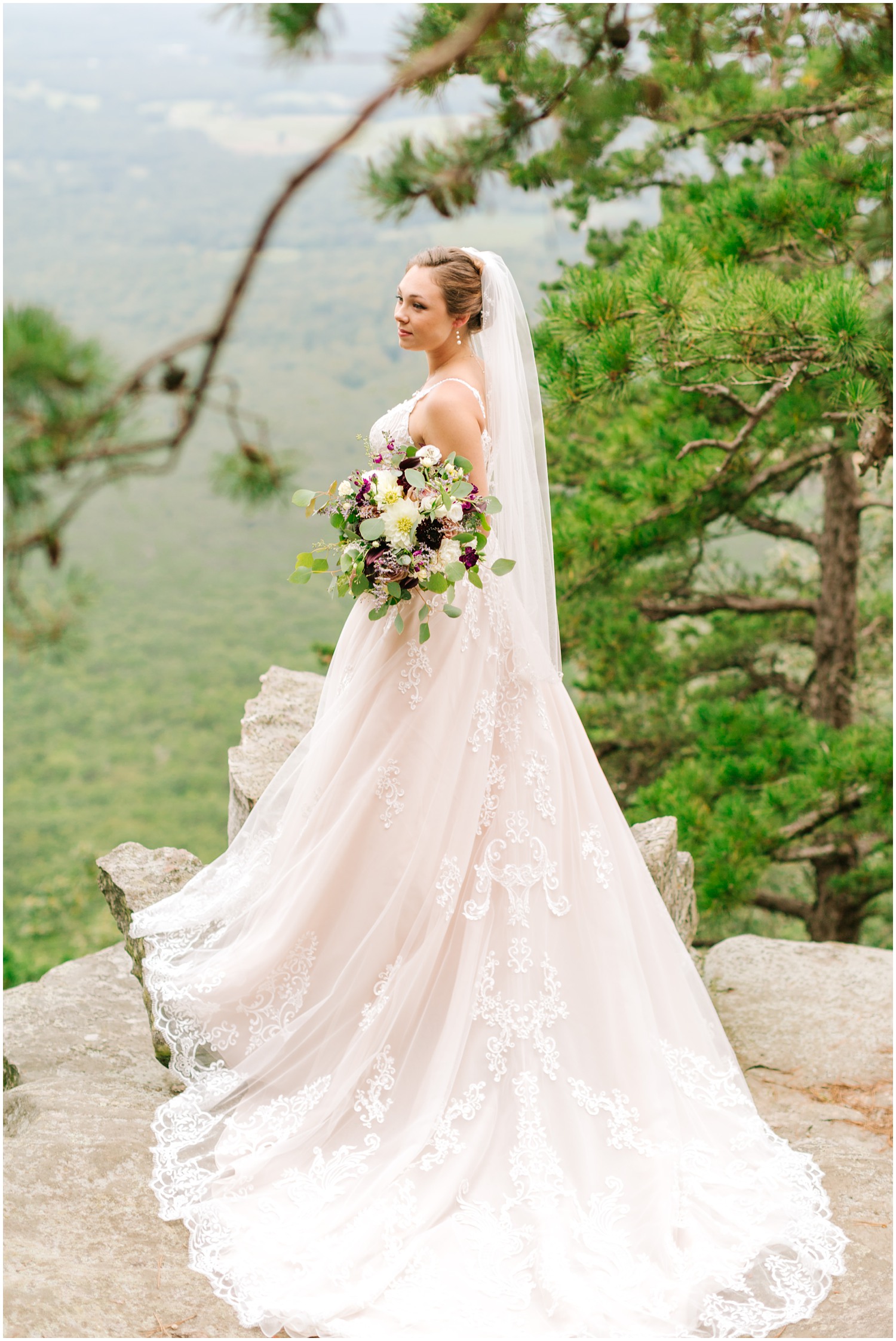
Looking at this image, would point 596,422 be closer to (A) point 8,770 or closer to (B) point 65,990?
(B) point 65,990

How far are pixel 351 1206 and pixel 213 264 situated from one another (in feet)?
51.8

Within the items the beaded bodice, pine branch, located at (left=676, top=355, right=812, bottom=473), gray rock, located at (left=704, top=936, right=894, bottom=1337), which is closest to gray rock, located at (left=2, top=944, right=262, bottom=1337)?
gray rock, located at (left=704, top=936, right=894, bottom=1337)

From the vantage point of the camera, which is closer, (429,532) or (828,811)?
(429,532)

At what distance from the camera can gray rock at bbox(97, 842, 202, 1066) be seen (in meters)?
3.27

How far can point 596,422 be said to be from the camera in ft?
20.6

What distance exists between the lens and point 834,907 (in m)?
5.73

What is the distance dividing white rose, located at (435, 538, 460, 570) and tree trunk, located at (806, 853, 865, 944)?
152 inches

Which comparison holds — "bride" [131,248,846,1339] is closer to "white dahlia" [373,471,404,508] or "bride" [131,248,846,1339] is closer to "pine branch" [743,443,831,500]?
"white dahlia" [373,471,404,508]

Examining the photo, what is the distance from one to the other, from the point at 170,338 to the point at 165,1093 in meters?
12.7

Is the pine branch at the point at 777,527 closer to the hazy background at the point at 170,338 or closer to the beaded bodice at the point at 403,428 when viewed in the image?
the beaded bodice at the point at 403,428

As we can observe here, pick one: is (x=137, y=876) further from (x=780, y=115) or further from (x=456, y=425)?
(x=780, y=115)

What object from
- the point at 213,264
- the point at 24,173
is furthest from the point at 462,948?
the point at 24,173

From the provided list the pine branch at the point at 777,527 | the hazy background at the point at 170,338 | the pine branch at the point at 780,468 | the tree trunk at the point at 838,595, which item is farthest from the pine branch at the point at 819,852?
the hazy background at the point at 170,338

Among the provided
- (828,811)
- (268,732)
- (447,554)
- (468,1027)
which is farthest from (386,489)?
(828,811)
